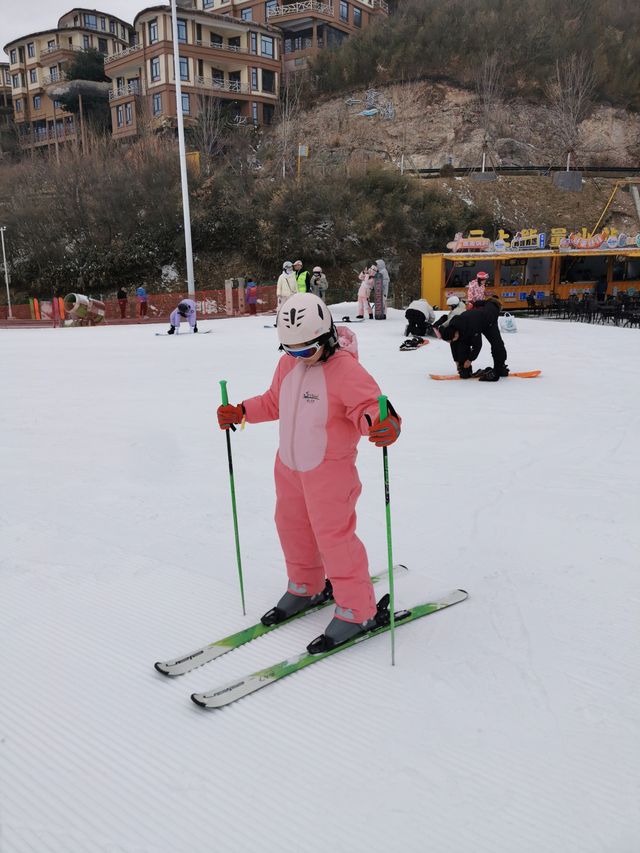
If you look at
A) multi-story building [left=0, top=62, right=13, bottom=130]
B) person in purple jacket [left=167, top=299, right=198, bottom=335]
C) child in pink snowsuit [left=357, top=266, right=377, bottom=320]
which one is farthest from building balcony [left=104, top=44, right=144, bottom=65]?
person in purple jacket [left=167, top=299, right=198, bottom=335]

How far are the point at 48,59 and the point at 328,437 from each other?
173 feet

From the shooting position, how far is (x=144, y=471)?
528 centimetres

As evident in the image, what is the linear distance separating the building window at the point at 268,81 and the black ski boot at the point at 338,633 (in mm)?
42367

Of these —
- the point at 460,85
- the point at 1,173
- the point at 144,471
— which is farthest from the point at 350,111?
the point at 144,471

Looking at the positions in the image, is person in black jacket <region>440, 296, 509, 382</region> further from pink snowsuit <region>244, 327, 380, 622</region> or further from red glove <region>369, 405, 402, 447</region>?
red glove <region>369, 405, 402, 447</region>

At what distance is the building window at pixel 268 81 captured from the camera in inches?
1558

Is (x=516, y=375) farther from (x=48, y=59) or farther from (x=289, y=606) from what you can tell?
(x=48, y=59)

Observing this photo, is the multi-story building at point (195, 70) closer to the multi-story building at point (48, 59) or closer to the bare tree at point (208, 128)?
the bare tree at point (208, 128)

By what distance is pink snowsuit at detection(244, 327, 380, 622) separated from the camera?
8.64 feet

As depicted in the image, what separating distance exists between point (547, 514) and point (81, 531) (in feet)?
9.83

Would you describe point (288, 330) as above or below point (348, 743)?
above

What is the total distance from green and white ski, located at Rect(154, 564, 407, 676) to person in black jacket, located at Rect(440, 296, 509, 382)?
6171mm

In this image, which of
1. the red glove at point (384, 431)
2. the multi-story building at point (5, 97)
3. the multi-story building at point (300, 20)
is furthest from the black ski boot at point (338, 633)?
the multi-story building at point (5, 97)

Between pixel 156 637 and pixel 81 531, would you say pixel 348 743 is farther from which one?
pixel 81 531
